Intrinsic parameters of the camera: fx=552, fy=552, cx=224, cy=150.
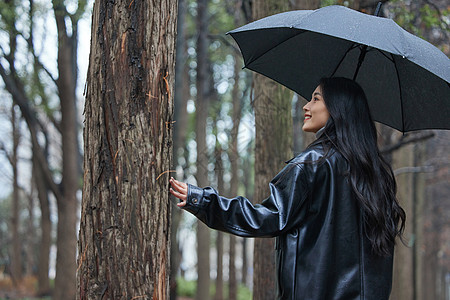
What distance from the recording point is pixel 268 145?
6035mm

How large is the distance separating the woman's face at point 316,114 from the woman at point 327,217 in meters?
0.11

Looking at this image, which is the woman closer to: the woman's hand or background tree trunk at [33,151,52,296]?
the woman's hand

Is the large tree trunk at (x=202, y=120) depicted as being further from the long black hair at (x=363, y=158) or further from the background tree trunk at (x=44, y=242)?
the long black hair at (x=363, y=158)

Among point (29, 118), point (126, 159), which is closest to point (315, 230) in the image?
point (126, 159)

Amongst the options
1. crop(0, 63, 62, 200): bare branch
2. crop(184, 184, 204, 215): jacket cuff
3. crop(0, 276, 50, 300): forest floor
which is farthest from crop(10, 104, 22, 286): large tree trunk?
crop(184, 184, 204, 215): jacket cuff

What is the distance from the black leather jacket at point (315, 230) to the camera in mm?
2924

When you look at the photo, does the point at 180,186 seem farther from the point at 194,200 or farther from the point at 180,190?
the point at 194,200

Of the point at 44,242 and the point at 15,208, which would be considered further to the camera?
the point at 15,208

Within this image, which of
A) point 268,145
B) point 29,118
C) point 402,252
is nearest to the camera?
point 268,145

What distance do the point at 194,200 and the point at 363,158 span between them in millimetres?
988

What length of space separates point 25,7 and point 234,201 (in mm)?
8872

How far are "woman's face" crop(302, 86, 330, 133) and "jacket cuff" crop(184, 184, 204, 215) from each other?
860 mm

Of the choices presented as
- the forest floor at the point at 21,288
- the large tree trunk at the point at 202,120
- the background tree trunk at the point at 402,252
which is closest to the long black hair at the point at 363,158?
the background tree trunk at the point at 402,252

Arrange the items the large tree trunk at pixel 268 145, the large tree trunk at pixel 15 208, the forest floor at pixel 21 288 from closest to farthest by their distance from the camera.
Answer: the large tree trunk at pixel 268 145
the forest floor at pixel 21 288
the large tree trunk at pixel 15 208
